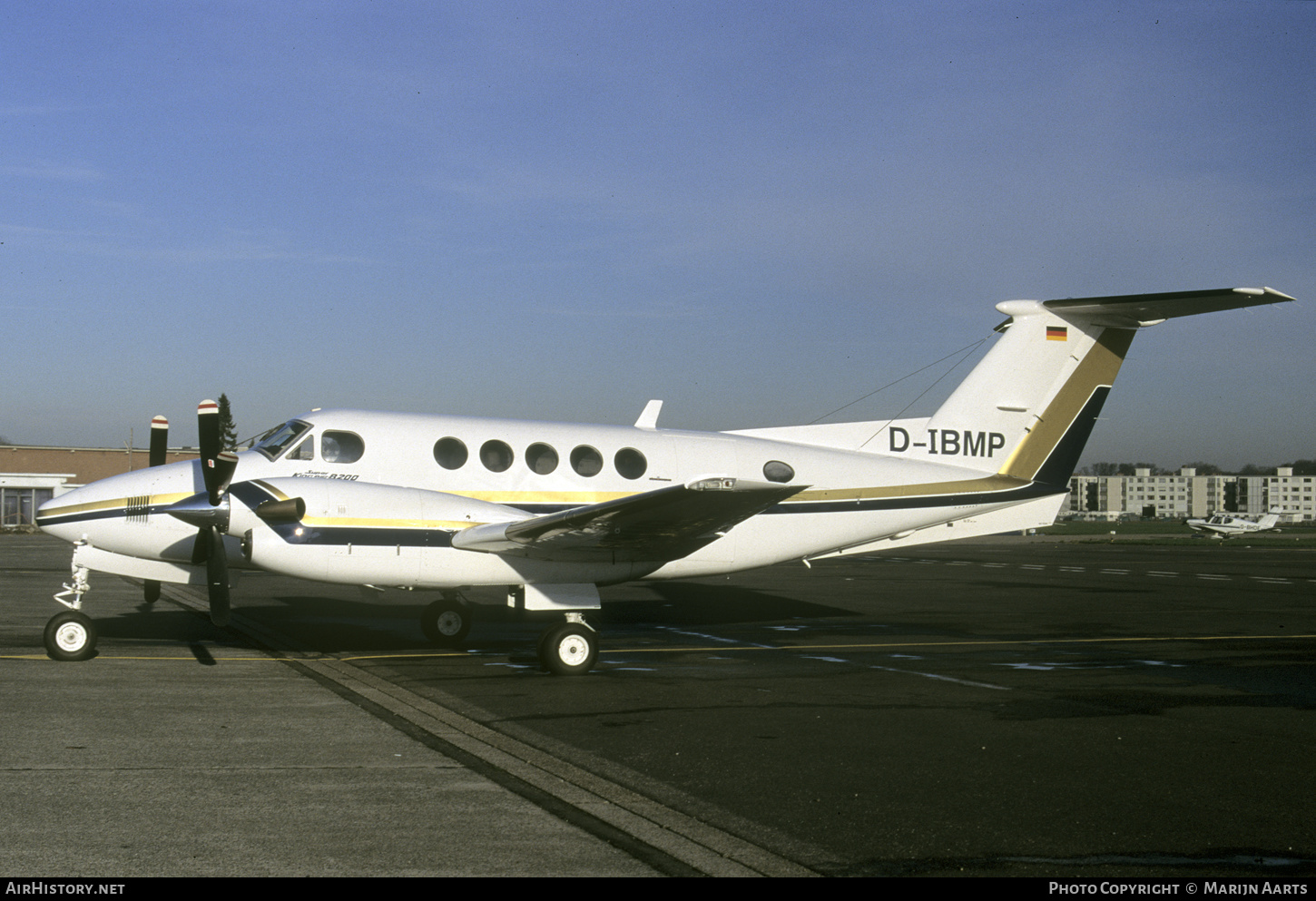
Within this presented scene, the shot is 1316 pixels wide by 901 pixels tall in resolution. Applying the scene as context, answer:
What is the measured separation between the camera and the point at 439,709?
8.45 m

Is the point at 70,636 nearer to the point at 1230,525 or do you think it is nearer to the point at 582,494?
the point at 582,494

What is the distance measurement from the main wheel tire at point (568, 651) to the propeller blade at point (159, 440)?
19.0 feet

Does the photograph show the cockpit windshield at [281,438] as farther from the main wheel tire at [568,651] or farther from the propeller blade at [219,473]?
the main wheel tire at [568,651]

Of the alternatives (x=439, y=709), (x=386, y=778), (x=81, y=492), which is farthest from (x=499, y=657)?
Result: (x=386, y=778)

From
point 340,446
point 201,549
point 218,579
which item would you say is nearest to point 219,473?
point 218,579

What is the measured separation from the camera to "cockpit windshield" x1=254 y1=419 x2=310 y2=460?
12094 mm

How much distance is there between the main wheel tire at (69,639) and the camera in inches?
417

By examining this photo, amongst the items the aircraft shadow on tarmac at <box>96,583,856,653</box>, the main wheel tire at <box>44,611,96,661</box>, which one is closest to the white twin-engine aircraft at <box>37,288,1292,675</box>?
the main wheel tire at <box>44,611,96,661</box>

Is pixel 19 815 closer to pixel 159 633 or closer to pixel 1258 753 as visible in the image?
pixel 1258 753

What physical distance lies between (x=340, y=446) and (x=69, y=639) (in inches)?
135

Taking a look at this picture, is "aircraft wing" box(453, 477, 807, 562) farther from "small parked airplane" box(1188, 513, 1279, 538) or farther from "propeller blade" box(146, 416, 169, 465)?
"small parked airplane" box(1188, 513, 1279, 538)

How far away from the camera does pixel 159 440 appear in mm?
13055

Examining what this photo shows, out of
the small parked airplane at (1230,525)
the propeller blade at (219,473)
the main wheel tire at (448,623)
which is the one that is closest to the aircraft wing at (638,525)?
the main wheel tire at (448,623)

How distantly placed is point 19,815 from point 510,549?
20.3ft
